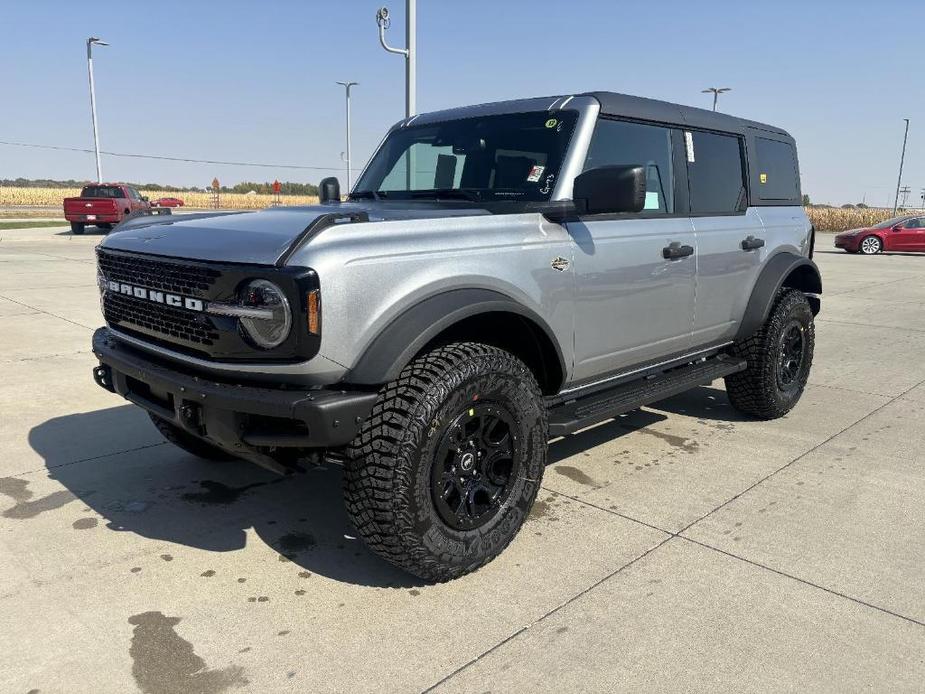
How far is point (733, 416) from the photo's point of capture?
530cm

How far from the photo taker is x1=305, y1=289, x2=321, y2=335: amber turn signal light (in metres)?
2.41

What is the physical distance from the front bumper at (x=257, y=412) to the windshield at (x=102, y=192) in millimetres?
24849

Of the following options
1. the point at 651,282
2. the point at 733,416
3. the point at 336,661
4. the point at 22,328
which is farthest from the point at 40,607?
the point at 22,328

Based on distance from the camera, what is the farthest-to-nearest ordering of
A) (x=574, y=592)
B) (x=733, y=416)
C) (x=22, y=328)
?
(x=22, y=328) → (x=733, y=416) → (x=574, y=592)

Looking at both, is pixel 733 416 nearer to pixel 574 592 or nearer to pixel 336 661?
pixel 574 592

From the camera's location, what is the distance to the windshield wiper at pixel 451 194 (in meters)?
3.67

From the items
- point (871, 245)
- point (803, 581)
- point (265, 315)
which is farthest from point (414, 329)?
point (871, 245)

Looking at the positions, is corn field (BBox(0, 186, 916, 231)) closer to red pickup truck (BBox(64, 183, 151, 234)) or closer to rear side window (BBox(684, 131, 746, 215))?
red pickup truck (BBox(64, 183, 151, 234))

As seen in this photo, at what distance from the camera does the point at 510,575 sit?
2.97m

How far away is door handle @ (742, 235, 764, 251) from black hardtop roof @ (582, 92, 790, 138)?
71 centimetres

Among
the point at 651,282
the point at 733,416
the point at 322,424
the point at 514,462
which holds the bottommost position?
the point at 733,416

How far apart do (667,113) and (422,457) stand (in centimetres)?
263

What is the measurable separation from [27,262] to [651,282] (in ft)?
49.5

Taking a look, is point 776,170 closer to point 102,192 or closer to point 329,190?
point 329,190
